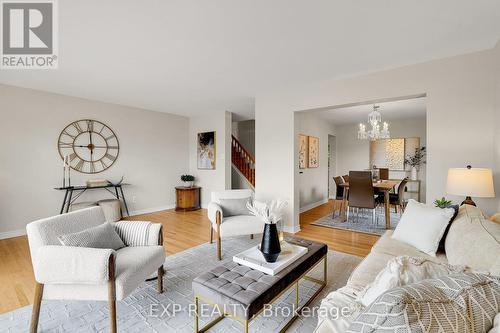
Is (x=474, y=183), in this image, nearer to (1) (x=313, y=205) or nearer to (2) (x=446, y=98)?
(2) (x=446, y=98)

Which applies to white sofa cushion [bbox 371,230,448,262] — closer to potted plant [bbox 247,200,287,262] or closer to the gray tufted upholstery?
the gray tufted upholstery

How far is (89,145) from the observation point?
14.6ft

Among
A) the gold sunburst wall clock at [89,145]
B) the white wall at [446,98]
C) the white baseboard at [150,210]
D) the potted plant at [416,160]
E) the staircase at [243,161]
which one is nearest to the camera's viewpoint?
the white wall at [446,98]

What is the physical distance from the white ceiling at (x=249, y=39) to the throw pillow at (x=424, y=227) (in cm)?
166

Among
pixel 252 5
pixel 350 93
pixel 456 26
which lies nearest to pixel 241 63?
pixel 252 5

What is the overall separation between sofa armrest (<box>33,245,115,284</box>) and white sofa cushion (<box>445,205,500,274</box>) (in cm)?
220

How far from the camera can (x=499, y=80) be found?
89.0 inches

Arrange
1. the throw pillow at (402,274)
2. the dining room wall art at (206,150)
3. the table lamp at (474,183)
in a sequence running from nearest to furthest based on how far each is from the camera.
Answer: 1. the throw pillow at (402,274)
2. the table lamp at (474,183)
3. the dining room wall art at (206,150)

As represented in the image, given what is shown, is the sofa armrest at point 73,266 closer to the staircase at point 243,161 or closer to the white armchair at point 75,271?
the white armchair at point 75,271

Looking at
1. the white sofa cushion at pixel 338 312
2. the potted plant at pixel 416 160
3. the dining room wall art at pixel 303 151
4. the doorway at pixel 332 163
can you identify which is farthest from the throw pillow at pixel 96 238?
the potted plant at pixel 416 160

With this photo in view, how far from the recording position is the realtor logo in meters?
1.88

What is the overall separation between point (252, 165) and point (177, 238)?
295cm

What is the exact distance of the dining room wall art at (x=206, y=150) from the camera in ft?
18.7

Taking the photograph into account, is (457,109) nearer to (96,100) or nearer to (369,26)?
(369,26)
